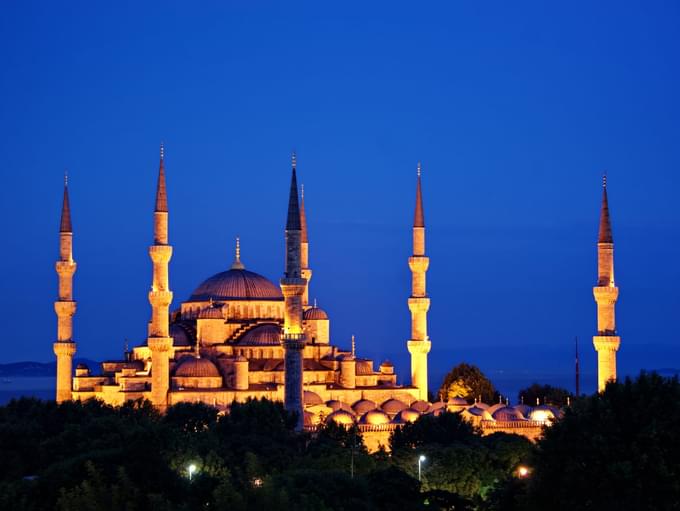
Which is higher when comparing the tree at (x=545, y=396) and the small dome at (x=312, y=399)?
the tree at (x=545, y=396)

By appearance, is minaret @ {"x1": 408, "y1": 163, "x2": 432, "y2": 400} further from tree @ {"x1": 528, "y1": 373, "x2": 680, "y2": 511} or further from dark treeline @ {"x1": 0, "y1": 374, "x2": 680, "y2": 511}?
tree @ {"x1": 528, "y1": 373, "x2": 680, "y2": 511}

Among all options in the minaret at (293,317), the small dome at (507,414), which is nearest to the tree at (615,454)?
the minaret at (293,317)

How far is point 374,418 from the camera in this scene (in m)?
55.6

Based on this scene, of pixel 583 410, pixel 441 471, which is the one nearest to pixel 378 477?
pixel 583 410

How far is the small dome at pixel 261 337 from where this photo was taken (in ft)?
197

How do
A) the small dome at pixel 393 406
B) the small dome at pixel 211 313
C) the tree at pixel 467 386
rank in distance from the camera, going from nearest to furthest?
the small dome at pixel 393 406 < the small dome at pixel 211 313 < the tree at pixel 467 386

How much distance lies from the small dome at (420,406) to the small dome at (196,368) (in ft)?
22.4

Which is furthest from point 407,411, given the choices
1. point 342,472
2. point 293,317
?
point 342,472

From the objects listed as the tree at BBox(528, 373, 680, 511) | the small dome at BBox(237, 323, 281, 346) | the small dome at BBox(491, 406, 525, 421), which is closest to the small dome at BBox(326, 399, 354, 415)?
the small dome at BBox(237, 323, 281, 346)

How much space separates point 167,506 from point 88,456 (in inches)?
217

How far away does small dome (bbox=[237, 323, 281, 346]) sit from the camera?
A: 5994cm

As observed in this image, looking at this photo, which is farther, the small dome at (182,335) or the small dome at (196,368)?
the small dome at (182,335)

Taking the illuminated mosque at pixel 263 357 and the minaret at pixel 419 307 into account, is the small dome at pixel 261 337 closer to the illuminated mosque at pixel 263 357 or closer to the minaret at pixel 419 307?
the illuminated mosque at pixel 263 357

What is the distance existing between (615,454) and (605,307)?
2374cm
